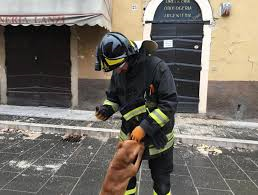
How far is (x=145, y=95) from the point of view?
9.42ft

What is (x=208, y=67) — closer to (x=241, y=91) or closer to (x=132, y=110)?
(x=241, y=91)

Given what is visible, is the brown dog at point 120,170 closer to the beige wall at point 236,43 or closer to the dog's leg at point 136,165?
the dog's leg at point 136,165

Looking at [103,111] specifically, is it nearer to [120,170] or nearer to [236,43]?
[120,170]

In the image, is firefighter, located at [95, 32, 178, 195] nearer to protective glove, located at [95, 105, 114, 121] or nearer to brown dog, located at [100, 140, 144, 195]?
protective glove, located at [95, 105, 114, 121]

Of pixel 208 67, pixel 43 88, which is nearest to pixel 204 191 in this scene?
pixel 208 67

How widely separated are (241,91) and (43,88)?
5766 mm

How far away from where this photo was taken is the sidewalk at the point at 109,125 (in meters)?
6.57

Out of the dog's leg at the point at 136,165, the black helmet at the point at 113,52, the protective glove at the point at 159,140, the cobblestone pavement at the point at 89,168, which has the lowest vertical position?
the cobblestone pavement at the point at 89,168

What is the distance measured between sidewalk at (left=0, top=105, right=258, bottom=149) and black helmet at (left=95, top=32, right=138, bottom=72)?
4.16 metres

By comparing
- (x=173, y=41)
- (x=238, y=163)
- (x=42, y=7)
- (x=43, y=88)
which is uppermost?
(x=42, y=7)

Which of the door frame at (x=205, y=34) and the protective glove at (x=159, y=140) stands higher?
the door frame at (x=205, y=34)

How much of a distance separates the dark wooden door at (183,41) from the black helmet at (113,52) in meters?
6.30

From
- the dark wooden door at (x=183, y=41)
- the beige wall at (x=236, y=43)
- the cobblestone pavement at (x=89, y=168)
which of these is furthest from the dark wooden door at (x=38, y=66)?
the beige wall at (x=236, y=43)

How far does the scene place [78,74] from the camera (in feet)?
30.7
